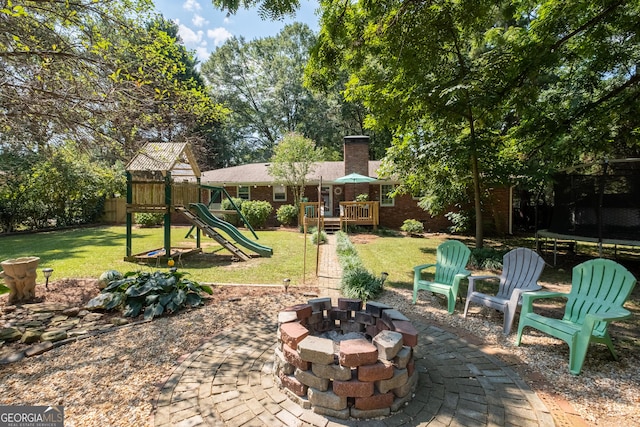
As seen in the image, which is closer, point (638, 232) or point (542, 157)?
point (638, 232)

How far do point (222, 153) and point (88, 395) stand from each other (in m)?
31.3

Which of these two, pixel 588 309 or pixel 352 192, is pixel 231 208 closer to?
pixel 352 192

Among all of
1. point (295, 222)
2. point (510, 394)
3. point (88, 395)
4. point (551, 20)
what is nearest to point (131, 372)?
point (88, 395)

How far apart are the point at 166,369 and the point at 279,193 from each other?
1579 cm

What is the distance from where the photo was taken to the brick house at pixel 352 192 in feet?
50.7

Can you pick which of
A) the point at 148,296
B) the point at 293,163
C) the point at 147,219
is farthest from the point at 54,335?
the point at 147,219

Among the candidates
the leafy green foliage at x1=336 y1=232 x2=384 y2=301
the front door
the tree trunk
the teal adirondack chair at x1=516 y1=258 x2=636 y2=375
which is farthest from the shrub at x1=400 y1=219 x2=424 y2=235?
the teal adirondack chair at x1=516 y1=258 x2=636 y2=375

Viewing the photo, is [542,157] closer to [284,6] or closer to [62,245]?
[284,6]

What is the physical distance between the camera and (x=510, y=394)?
2.61m

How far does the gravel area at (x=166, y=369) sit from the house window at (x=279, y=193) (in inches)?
552

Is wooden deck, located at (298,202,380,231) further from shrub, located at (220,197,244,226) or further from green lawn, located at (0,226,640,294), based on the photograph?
shrub, located at (220,197,244,226)

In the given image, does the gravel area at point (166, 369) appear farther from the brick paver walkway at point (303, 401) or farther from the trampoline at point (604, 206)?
the trampoline at point (604, 206)

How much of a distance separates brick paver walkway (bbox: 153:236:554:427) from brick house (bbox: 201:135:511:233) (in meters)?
12.3

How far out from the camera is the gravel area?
2447mm
